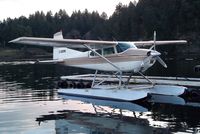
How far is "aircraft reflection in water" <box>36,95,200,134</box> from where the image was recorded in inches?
483

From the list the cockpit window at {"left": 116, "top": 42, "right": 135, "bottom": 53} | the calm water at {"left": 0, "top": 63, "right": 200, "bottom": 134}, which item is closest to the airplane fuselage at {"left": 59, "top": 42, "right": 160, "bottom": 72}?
the cockpit window at {"left": 116, "top": 42, "right": 135, "bottom": 53}

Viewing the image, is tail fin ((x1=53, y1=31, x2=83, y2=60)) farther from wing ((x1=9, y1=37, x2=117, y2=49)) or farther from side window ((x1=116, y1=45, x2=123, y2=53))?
side window ((x1=116, y1=45, x2=123, y2=53))

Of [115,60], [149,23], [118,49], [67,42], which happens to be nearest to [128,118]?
[115,60]

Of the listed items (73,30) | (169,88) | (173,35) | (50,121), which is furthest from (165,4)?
(50,121)

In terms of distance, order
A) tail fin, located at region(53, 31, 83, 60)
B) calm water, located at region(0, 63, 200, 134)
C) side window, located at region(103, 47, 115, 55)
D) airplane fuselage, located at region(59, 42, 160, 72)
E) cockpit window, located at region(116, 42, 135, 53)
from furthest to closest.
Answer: tail fin, located at region(53, 31, 83, 60)
side window, located at region(103, 47, 115, 55)
cockpit window, located at region(116, 42, 135, 53)
airplane fuselage, located at region(59, 42, 160, 72)
calm water, located at region(0, 63, 200, 134)

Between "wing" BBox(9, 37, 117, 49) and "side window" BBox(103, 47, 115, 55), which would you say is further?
"side window" BBox(103, 47, 115, 55)

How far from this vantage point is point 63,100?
61.1ft

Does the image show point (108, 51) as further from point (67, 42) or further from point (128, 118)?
point (128, 118)

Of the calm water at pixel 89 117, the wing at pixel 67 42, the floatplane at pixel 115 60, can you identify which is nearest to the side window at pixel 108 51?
the floatplane at pixel 115 60

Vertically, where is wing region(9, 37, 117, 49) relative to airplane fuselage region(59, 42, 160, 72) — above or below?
above

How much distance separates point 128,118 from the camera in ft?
45.9

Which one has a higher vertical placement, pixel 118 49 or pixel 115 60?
pixel 118 49

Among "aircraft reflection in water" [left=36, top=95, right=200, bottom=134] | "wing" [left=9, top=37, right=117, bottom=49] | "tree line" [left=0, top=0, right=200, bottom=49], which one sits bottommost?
"aircraft reflection in water" [left=36, top=95, right=200, bottom=134]

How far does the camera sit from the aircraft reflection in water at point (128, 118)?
12.3m
